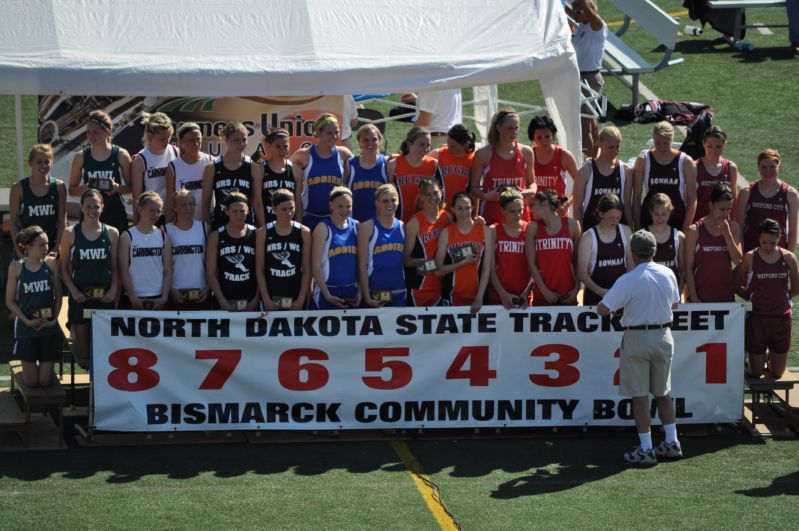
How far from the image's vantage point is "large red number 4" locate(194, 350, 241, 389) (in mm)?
9500

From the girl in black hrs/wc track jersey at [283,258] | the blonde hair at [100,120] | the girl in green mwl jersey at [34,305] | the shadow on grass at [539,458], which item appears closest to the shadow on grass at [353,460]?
the shadow on grass at [539,458]

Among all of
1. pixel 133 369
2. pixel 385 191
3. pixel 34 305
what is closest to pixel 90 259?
pixel 34 305

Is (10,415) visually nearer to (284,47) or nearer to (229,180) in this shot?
(229,180)

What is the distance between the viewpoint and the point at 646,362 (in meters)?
9.09

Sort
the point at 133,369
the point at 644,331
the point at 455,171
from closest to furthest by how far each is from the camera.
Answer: the point at 644,331
the point at 133,369
the point at 455,171

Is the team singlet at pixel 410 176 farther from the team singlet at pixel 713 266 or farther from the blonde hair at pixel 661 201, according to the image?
the team singlet at pixel 713 266

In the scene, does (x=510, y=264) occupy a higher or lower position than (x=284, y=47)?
lower

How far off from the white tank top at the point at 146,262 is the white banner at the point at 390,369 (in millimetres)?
315

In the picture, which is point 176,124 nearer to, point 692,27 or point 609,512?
point 609,512

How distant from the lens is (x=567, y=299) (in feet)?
32.3

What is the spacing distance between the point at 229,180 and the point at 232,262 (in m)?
0.83

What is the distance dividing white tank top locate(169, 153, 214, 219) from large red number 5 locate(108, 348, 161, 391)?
4.32 feet

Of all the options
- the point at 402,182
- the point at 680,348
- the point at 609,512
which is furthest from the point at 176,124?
the point at 609,512

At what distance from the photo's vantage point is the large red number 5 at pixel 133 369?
9.41 m
